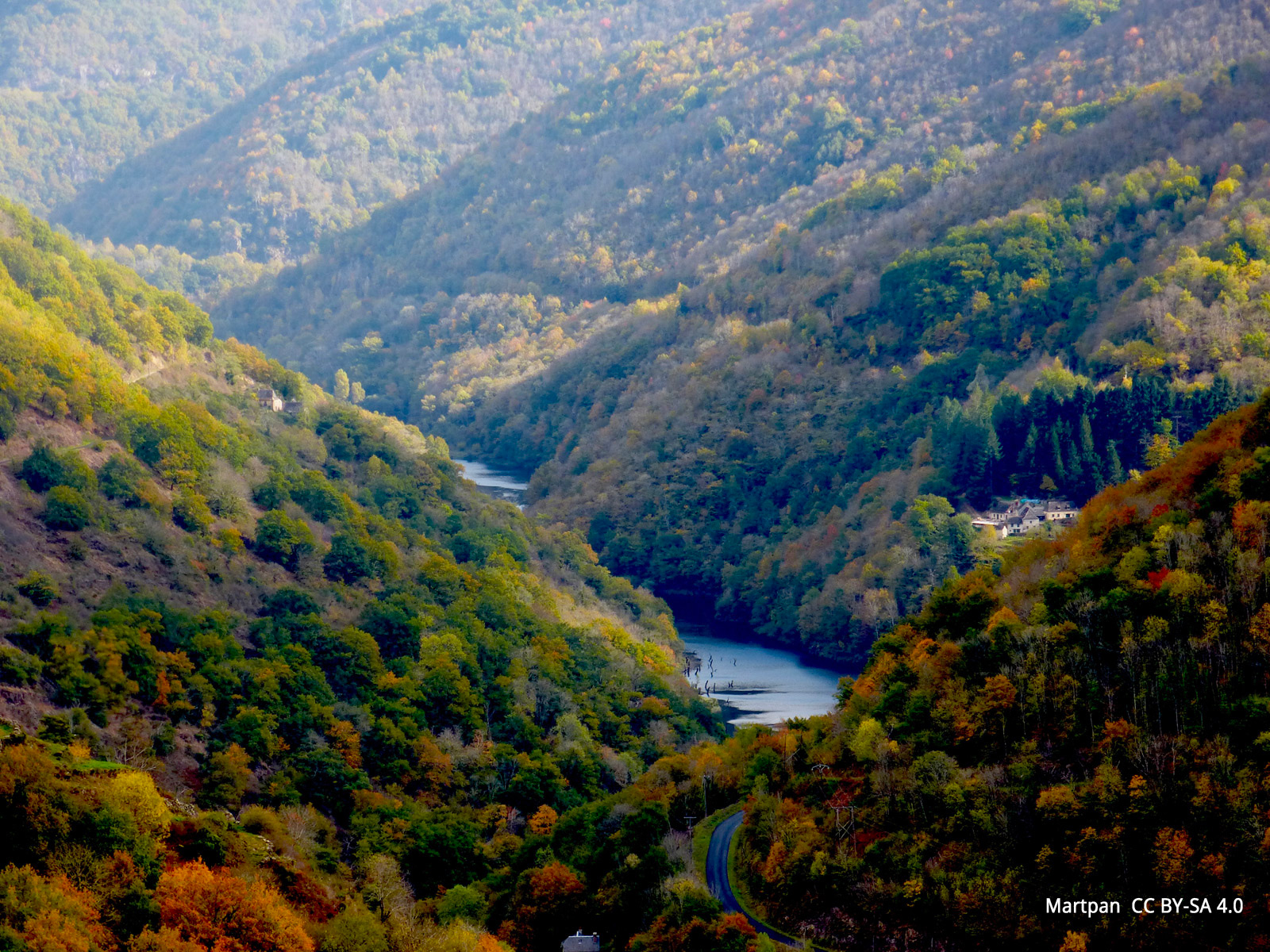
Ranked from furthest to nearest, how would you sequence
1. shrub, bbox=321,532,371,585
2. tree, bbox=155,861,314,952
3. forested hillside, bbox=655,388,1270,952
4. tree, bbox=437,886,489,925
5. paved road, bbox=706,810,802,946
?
shrub, bbox=321,532,371,585
tree, bbox=437,886,489,925
paved road, bbox=706,810,802,946
forested hillside, bbox=655,388,1270,952
tree, bbox=155,861,314,952

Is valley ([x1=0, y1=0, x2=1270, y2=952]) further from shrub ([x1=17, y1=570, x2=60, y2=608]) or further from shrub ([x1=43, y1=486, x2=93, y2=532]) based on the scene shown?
shrub ([x1=17, y1=570, x2=60, y2=608])

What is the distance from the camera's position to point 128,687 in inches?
2160

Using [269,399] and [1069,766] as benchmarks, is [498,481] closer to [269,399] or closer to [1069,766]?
[269,399]

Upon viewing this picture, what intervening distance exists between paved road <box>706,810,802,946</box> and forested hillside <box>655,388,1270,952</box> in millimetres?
805

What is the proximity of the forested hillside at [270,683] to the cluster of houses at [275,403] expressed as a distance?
1480 mm

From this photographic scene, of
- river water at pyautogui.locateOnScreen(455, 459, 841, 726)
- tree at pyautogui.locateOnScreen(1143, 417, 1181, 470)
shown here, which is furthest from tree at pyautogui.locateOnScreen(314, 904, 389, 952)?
tree at pyautogui.locateOnScreen(1143, 417, 1181, 470)

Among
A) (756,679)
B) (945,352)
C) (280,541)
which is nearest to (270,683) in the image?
(280,541)

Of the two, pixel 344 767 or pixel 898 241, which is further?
pixel 898 241

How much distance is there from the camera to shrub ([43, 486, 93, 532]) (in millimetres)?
65125

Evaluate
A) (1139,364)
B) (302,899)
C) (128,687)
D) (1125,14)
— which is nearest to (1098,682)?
(302,899)

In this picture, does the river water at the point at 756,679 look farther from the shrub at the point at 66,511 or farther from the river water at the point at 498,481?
the river water at the point at 498,481

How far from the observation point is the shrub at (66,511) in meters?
65.1

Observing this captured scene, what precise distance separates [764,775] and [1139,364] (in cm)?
6935

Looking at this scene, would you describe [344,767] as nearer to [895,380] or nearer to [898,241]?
[895,380]
